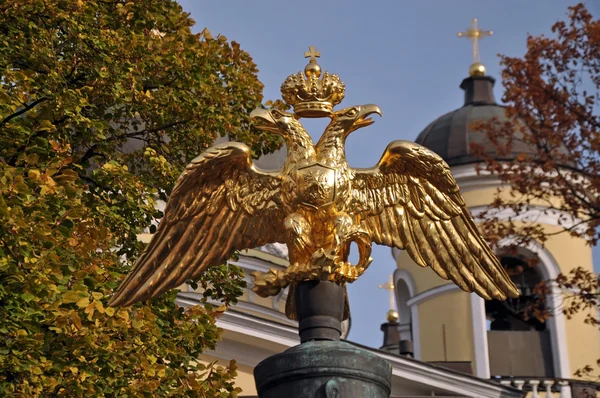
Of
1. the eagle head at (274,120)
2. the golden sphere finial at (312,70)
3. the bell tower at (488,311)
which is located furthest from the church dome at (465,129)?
the eagle head at (274,120)

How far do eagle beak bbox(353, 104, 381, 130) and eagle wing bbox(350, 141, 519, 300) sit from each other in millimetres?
270

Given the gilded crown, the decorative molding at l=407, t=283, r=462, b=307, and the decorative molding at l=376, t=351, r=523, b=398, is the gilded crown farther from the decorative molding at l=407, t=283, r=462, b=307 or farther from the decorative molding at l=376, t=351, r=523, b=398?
the decorative molding at l=407, t=283, r=462, b=307

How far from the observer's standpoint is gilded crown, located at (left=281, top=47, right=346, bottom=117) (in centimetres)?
819

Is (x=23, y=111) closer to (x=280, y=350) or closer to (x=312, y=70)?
(x=312, y=70)

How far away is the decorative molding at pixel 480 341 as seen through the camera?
3050 cm

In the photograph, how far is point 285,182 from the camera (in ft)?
26.4

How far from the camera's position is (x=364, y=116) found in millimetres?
8219

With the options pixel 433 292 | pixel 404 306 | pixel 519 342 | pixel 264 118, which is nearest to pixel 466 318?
pixel 433 292

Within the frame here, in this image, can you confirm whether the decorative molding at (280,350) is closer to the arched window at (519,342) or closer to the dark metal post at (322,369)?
the arched window at (519,342)

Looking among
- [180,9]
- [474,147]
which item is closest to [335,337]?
[180,9]

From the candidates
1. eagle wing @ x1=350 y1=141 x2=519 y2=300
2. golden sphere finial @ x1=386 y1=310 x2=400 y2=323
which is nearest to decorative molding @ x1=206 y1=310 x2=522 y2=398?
eagle wing @ x1=350 y1=141 x2=519 y2=300

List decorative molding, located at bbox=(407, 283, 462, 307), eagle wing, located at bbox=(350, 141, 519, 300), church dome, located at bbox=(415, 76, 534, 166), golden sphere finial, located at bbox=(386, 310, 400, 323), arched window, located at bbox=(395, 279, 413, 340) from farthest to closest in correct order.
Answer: golden sphere finial, located at bbox=(386, 310, 400, 323)
arched window, located at bbox=(395, 279, 413, 340)
decorative molding, located at bbox=(407, 283, 462, 307)
church dome, located at bbox=(415, 76, 534, 166)
eagle wing, located at bbox=(350, 141, 519, 300)

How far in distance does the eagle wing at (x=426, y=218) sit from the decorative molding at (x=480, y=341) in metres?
21.8

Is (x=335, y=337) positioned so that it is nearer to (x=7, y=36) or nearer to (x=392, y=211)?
(x=392, y=211)
